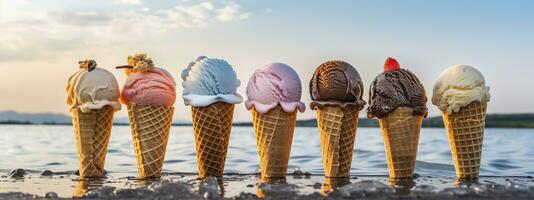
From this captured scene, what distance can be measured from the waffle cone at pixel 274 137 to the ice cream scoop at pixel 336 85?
45 cm

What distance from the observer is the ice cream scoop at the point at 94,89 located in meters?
8.81

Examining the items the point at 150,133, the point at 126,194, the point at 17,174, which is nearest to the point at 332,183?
the point at 150,133

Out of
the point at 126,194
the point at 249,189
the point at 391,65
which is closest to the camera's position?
the point at 126,194

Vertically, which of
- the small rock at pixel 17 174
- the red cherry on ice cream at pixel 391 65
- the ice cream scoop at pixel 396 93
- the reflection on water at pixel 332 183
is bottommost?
the small rock at pixel 17 174

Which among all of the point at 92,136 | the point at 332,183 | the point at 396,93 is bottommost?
the point at 332,183

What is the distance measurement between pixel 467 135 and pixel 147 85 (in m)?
4.58

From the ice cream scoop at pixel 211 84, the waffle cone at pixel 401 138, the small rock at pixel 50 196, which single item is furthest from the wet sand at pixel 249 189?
the ice cream scoop at pixel 211 84

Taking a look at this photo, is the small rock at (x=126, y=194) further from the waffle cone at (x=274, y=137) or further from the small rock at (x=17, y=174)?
the small rock at (x=17, y=174)

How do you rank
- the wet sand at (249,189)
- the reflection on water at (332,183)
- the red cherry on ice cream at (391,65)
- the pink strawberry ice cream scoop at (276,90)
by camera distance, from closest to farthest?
the wet sand at (249,189), the reflection on water at (332,183), the pink strawberry ice cream scoop at (276,90), the red cherry on ice cream at (391,65)

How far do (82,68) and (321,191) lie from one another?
411 cm

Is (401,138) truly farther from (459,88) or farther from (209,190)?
(209,190)

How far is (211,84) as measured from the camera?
8727 mm

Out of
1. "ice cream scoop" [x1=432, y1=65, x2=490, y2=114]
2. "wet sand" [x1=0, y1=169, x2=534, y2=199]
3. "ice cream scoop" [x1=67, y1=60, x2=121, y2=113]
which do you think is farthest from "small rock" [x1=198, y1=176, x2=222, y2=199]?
"ice cream scoop" [x1=432, y1=65, x2=490, y2=114]

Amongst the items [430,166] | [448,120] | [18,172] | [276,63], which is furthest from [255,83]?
[430,166]
